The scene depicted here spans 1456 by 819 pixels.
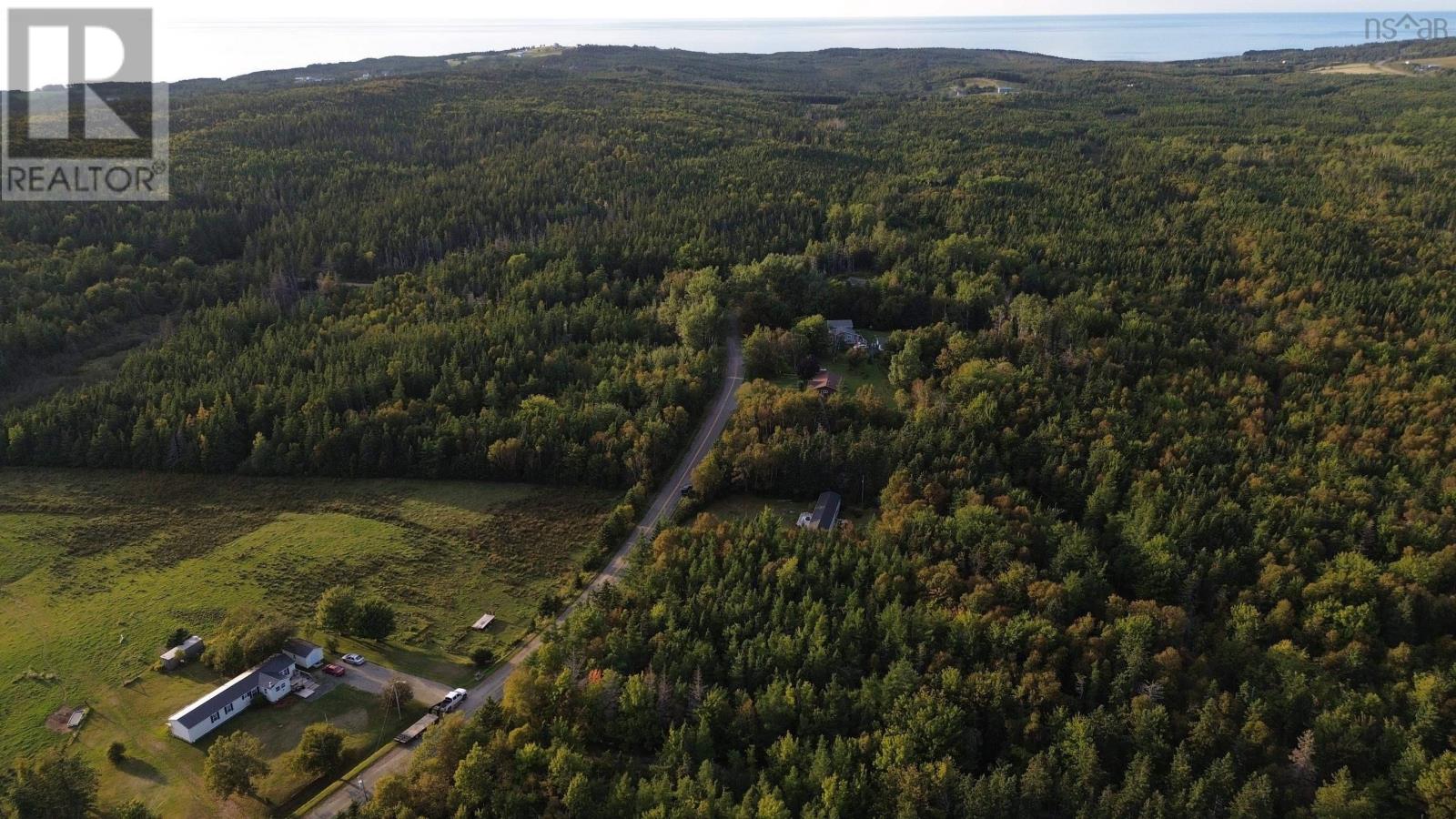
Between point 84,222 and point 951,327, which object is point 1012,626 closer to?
point 951,327

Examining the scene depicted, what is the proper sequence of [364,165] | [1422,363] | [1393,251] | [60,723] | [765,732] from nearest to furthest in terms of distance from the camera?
[765,732] < [60,723] < [1422,363] < [1393,251] < [364,165]

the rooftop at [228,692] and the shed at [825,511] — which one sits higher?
the shed at [825,511]

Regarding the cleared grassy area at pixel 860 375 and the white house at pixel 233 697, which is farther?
the cleared grassy area at pixel 860 375

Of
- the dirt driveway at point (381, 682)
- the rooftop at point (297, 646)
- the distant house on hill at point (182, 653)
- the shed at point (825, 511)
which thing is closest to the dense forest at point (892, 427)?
Answer: the shed at point (825, 511)

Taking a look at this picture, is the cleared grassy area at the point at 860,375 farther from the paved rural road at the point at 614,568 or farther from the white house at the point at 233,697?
the white house at the point at 233,697

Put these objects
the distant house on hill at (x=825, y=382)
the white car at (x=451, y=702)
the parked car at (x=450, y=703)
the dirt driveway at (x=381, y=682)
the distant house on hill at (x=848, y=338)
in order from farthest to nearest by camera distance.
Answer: the distant house on hill at (x=848, y=338) < the distant house on hill at (x=825, y=382) < the dirt driveway at (x=381, y=682) < the white car at (x=451, y=702) < the parked car at (x=450, y=703)

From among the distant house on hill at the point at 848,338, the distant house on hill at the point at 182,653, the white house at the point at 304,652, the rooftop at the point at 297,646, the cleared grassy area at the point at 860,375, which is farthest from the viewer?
the distant house on hill at the point at 848,338

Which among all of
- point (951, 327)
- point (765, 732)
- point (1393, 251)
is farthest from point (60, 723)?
point (1393, 251)
